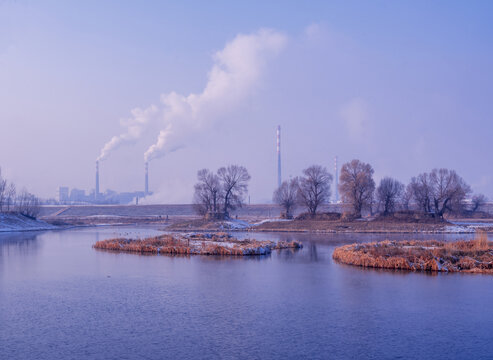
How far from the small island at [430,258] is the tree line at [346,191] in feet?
133

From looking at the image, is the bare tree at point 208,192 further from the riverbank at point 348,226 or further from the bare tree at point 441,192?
the bare tree at point 441,192

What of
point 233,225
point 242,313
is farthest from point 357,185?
point 242,313

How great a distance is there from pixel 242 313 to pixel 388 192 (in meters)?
61.7

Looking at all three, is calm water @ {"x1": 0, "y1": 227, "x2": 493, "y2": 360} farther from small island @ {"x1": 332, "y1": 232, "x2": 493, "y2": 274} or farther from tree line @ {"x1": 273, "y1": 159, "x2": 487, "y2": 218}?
tree line @ {"x1": 273, "y1": 159, "x2": 487, "y2": 218}

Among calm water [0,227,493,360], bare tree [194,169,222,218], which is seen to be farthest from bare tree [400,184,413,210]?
calm water [0,227,493,360]

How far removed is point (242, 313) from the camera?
15.4 m

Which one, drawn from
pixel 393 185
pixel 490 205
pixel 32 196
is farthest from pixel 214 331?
pixel 490 205

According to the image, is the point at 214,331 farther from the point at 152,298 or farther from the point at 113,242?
the point at 113,242

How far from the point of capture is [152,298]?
58.1ft

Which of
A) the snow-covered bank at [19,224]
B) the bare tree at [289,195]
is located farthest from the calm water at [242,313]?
the bare tree at [289,195]

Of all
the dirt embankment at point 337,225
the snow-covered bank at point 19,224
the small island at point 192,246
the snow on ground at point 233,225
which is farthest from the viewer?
the snow-covered bank at point 19,224

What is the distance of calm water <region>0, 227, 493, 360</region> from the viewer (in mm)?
11828

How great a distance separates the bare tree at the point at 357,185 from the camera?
69.8 meters

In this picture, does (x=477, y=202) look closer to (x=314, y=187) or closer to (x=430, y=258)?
(x=314, y=187)
